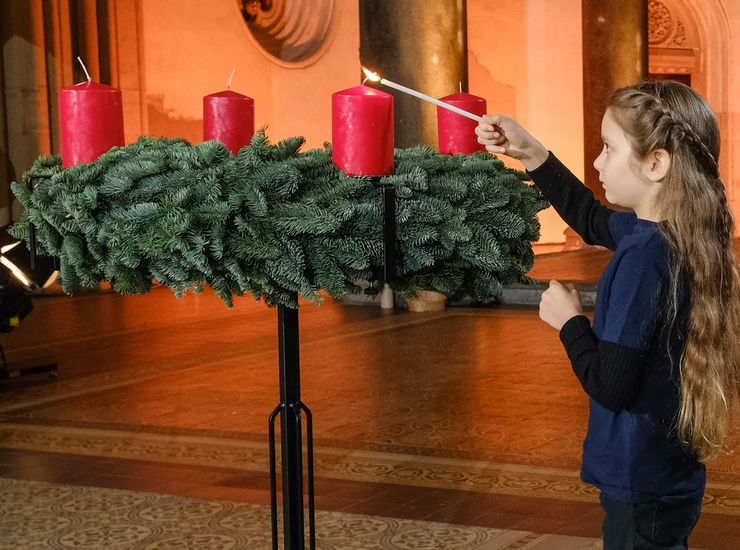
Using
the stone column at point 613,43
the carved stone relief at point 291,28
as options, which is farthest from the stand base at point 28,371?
the stone column at point 613,43

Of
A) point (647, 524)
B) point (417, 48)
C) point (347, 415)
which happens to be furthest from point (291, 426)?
point (417, 48)

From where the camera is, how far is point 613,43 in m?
14.2

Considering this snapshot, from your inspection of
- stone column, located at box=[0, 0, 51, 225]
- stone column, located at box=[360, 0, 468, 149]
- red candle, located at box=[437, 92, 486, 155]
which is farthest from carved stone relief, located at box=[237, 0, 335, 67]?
red candle, located at box=[437, 92, 486, 155]

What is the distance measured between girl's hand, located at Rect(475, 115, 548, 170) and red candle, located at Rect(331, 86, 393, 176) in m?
0.31

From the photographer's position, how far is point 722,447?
213 centimetres

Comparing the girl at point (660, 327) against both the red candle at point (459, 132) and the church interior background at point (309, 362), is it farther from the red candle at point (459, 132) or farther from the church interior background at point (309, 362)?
the church interior background at point (309, 362)

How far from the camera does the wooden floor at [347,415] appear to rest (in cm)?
437

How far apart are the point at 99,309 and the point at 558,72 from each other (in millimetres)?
9006

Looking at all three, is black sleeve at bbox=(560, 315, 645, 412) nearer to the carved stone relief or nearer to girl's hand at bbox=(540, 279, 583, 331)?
girl's hand at bbox=(540, 279, 583, 331)

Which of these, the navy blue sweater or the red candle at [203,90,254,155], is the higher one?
the red candle at [203,90,254,155]

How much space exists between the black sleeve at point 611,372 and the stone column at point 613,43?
12.5 m

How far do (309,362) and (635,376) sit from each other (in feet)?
18.1

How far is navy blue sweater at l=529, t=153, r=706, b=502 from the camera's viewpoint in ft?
6.59

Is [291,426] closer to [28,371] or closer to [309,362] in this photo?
[28,371]
